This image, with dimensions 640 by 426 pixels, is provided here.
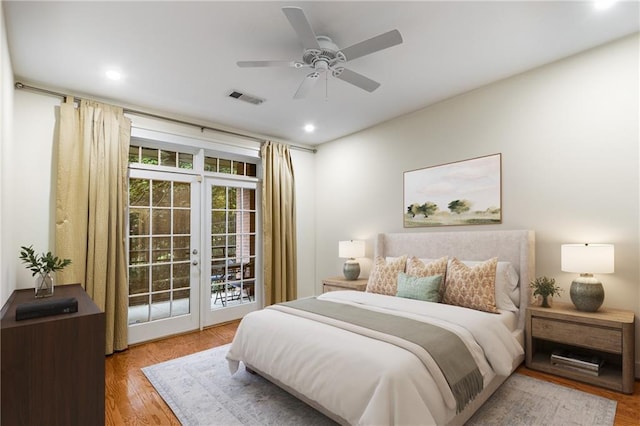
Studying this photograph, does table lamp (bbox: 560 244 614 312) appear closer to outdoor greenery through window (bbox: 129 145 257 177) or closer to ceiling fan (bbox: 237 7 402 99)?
ceiling fan (bbox: 237 7 402 99)

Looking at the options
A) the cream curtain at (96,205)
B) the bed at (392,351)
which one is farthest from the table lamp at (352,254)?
the cream curtain at (96,205)

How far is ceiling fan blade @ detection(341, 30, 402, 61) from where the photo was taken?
2.05 m

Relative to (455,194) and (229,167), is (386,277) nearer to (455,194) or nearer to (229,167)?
(455,194)

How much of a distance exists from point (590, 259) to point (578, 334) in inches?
24.1

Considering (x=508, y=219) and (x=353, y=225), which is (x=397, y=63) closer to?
(x=508, y=219)

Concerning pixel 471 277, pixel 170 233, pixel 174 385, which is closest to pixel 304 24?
pixel 471 277

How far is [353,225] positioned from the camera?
4992 millimetres

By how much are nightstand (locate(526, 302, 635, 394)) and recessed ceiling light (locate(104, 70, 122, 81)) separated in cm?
436

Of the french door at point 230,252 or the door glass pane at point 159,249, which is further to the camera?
the french door at point 230,252

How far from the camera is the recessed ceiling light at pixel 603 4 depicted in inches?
87.1

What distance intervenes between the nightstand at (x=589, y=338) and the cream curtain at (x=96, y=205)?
4.15m

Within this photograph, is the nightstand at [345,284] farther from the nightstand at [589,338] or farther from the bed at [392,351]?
the nightstand at [589,338]

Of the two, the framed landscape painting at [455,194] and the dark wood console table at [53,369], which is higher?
the framed landscape painting at [455,194]

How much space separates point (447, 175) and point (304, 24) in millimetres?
2550
